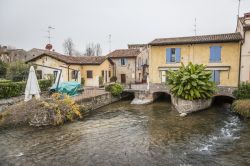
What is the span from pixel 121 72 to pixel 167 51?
49.3 feet

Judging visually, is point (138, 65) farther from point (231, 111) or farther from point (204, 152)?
point (204, 152)

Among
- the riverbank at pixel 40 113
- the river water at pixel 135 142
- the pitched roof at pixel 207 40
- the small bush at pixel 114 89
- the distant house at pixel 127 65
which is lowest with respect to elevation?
the river water at pixel 135 142

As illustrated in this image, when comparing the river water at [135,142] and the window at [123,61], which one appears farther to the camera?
the window at [123,61]

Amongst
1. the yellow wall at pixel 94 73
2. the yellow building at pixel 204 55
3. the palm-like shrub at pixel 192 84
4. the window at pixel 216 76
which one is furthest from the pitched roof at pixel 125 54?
the palm-like shrub at pixel 192 84

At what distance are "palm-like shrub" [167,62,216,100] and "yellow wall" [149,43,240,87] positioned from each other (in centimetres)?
396

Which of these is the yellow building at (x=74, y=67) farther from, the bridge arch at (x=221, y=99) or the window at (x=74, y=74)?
the bridge arch at (x=221, y=99)

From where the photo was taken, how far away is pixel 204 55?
2606 centimetres

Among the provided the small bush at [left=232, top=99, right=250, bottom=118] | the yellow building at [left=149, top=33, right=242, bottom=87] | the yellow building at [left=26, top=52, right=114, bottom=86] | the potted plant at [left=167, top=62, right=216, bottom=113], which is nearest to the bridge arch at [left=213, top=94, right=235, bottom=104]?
the yellow building at [left=149, top=33, right=242, bottom=87]

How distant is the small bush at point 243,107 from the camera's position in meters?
18.5

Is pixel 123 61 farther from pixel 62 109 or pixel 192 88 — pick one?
pixel 62 109

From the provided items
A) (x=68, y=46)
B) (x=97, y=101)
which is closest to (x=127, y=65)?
(x=97, y=101)

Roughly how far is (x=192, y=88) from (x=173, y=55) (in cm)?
774

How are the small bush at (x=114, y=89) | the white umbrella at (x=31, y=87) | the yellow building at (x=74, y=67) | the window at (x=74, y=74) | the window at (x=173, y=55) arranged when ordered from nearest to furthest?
the white umbrella at (x=31, y=87)
the window at (x=173, y=55)
the small bush at (x=114, y=89)
the yellow building at (x=74, y=67)
the window at (x=74, y=74)

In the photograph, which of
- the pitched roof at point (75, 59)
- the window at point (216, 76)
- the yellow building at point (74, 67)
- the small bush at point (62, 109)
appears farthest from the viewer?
the yellow building at point (74, 67)
